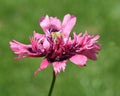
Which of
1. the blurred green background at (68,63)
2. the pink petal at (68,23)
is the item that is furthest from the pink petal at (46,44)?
the blurred green background at (68,63)

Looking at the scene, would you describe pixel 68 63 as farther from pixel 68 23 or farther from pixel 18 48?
pixel 18 48

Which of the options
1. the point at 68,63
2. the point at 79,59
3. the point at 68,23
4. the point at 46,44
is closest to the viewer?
the point at 79,59

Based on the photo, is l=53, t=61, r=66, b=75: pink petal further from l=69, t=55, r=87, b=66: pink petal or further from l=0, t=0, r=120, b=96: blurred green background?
l=0, t=0, r=120, b=96: blurred green background

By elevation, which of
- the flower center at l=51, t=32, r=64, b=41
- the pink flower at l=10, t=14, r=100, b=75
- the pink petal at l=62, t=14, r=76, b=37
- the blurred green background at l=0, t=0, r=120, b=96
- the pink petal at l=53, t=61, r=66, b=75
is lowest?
the pink petal at l=53, t=61, r=66, b=75

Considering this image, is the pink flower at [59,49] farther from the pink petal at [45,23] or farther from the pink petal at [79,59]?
the pink petal at [45,23]

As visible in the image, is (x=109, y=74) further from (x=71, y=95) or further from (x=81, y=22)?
(x=81, y=22)

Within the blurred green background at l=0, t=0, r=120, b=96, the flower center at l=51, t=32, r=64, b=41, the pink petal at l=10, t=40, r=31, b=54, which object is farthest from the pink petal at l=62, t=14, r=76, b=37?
the blurred green background at l=0, t=0, r=120, b=96

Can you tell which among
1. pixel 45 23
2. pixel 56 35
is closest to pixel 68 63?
pixel 45 23

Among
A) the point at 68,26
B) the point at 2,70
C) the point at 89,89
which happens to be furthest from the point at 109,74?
the point at 68,26
